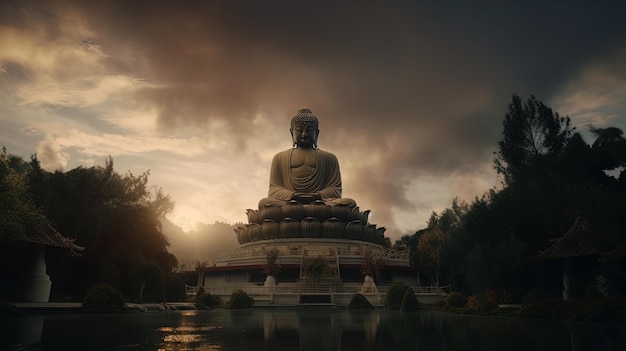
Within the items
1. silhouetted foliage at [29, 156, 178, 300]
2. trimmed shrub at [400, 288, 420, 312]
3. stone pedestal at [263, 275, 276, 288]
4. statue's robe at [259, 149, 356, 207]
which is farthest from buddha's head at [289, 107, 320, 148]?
trimmed shrub at [400, 288, 420, 312]

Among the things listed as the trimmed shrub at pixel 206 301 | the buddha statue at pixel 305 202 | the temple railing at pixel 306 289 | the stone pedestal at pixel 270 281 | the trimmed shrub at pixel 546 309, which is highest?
the buddha statue at pixel 305 202

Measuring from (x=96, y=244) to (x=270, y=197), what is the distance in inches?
798

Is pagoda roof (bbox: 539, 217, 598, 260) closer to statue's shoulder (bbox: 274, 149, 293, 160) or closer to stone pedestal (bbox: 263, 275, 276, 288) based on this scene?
stone pedestal (bbox: 263, 275, 276, 288)

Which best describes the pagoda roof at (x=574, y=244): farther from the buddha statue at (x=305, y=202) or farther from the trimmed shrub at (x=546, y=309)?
the buddha statue at (x=305, y=202)

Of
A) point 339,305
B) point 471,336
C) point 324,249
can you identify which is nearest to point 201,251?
point 324,249

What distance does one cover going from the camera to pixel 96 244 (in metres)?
24.0

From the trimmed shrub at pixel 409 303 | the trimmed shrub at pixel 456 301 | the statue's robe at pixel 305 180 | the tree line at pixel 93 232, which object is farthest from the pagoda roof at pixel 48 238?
the statue's robe at pixel 305 180

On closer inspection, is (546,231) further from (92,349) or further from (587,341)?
(92,349)

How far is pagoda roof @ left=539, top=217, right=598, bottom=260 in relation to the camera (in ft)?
56.4

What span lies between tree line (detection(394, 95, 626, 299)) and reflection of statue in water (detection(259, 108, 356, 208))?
650 inches

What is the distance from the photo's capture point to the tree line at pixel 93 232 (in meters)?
20.0

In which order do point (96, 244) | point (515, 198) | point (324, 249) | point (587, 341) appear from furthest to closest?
point (324, 249)
point (96, 244)
point (515, 198)
point (587, 341)

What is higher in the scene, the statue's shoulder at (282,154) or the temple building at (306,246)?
the statue's shoulder at (282,154)

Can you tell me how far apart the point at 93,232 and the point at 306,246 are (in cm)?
1805
